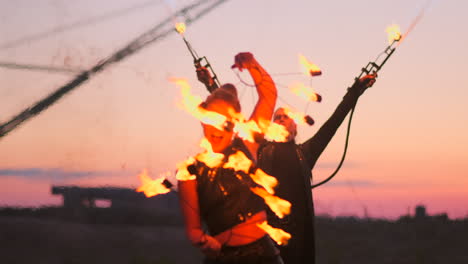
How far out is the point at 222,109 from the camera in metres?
6.73

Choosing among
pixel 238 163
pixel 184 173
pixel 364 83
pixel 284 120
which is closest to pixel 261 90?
pixel 238 163

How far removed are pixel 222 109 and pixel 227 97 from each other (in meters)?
0.11

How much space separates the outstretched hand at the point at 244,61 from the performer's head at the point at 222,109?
0.39m

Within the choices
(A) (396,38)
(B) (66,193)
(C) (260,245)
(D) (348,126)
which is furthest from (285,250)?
(B) (66,193)

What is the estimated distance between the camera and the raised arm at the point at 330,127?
10.5 metres

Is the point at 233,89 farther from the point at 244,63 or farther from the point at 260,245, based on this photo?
the point at 260,245

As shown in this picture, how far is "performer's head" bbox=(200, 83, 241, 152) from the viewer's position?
22.1 feet

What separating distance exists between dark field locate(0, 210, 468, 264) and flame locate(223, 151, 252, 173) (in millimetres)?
13386

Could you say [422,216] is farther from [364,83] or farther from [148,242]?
[364,83]

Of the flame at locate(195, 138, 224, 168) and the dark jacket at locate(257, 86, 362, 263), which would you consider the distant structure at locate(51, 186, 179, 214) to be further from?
the flame at locate(195, 138, 224, 168)

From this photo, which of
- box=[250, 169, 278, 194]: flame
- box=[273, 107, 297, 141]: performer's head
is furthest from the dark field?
box=[250, 169, 278, 194]: flame

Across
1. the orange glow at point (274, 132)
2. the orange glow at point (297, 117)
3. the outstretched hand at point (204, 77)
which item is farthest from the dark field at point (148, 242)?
the orange glow at point (274, 132)

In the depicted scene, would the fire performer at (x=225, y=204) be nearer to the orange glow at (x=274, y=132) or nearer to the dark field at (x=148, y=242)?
the orange glow at (x=274, y=132)

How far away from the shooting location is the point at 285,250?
10.4m
